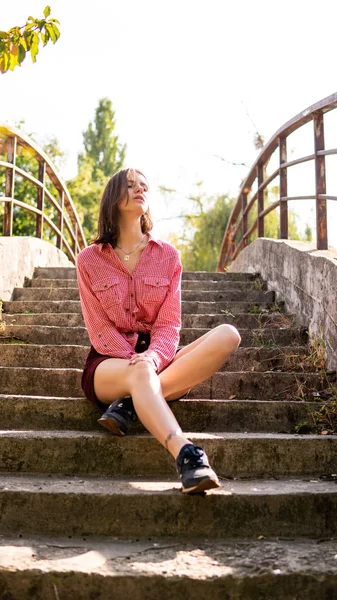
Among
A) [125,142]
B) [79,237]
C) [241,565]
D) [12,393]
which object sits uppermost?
[125,142]

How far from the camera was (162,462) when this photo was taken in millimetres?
2697

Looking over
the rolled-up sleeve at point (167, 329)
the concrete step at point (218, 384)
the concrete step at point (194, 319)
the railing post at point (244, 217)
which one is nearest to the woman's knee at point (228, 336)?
the rolled-up sleeve at point (167, 329)

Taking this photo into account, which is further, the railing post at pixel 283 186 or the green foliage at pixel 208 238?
the green foliage at pixel 208 238

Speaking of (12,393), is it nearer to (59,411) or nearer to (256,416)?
(59,411)

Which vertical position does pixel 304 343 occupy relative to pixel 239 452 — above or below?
above

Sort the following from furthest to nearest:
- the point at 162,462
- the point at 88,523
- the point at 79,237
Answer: the point at 79,237 < the point at 162,462 < the point at 88,523

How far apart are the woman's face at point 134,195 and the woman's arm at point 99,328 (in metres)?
Result: 0.35

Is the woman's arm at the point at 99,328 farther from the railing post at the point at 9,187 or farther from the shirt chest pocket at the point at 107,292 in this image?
the railing post at the point at 9,187

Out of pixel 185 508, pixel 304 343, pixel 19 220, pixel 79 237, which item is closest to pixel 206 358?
pixel 185 508

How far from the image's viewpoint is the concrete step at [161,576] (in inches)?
75.3

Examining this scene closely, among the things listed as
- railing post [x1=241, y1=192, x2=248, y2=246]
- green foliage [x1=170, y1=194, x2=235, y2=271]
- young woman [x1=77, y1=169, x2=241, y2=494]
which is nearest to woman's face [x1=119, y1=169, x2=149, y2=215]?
young woman [x1=77, y1=169, x2=241, y2=494]

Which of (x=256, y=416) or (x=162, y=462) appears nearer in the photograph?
(x=162, y=462)

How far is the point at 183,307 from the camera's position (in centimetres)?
481

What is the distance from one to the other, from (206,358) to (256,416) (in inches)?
19.3
